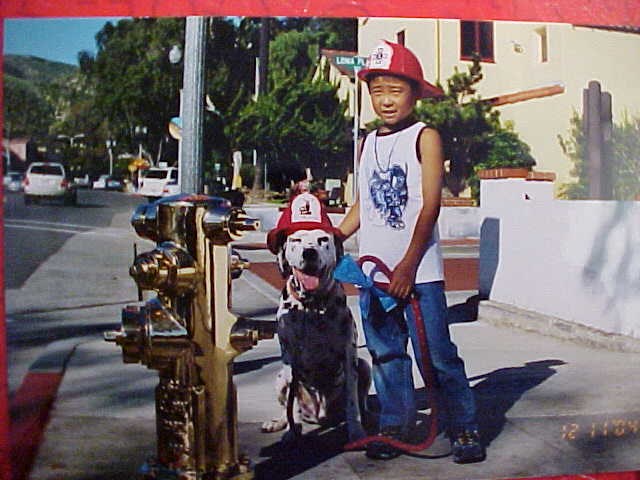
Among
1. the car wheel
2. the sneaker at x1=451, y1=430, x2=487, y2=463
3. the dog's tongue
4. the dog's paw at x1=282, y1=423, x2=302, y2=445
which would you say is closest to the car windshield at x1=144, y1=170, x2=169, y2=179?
the car wheel

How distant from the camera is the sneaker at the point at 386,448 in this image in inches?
119

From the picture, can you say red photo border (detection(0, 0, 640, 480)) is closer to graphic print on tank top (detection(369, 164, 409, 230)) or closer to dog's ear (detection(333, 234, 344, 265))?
graphic print on tank top (detection(369, 164, 409, 230))

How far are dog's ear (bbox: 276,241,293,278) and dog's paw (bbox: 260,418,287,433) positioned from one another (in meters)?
0.47

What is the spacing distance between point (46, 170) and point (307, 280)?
0.90 meters

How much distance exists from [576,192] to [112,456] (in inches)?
69.6

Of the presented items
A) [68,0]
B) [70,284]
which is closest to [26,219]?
[70,284]

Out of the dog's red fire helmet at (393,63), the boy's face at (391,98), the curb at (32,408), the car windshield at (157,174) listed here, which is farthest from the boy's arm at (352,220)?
the curb at (32,408)

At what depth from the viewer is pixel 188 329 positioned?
2.87 metres

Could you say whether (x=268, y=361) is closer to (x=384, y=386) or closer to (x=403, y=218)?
(x=384, y=386)

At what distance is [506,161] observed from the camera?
314 cm

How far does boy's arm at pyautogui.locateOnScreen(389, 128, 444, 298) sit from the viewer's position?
9.77 ft

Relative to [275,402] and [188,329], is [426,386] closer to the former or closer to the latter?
[275,402]

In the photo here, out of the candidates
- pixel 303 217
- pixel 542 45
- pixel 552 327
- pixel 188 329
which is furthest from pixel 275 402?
pixel 542 45

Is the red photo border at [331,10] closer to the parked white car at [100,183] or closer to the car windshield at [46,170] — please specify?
the car windshield at [46,170]
